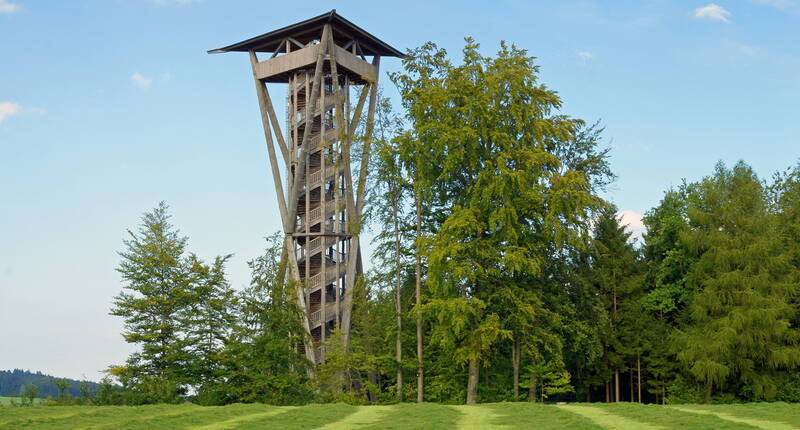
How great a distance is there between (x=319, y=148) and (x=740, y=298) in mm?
19156

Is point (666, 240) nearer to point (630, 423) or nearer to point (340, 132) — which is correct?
point (340, 132)

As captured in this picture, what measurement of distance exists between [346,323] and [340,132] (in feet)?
26.6

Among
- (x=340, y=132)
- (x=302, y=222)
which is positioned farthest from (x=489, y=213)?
(x=302, y=222)

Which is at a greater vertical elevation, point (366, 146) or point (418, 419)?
point (366, 146)

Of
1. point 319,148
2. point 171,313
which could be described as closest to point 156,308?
→ point 171,313

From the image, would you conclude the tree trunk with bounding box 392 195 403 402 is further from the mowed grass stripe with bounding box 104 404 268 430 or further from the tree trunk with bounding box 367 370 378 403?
the mowed grass stripe with bounding box 104 404 268 430

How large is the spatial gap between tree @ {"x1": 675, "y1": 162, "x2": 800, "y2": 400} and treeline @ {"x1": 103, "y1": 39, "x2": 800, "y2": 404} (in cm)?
8

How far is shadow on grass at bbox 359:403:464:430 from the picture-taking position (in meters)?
12.8

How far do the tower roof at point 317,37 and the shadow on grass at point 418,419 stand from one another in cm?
2188

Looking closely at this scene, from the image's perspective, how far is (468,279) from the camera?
2500 centimetres

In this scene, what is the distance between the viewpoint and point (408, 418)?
556 inches

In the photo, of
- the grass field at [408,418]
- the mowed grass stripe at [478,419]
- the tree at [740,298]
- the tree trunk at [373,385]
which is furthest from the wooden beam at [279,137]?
the mowed grass stripe at [478,419]

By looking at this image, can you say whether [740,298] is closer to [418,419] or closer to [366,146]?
→ [366,146]

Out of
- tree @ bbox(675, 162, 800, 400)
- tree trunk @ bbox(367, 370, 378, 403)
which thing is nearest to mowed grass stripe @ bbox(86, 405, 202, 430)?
tree trunk @ bbox(367, 370, 378, 403)
